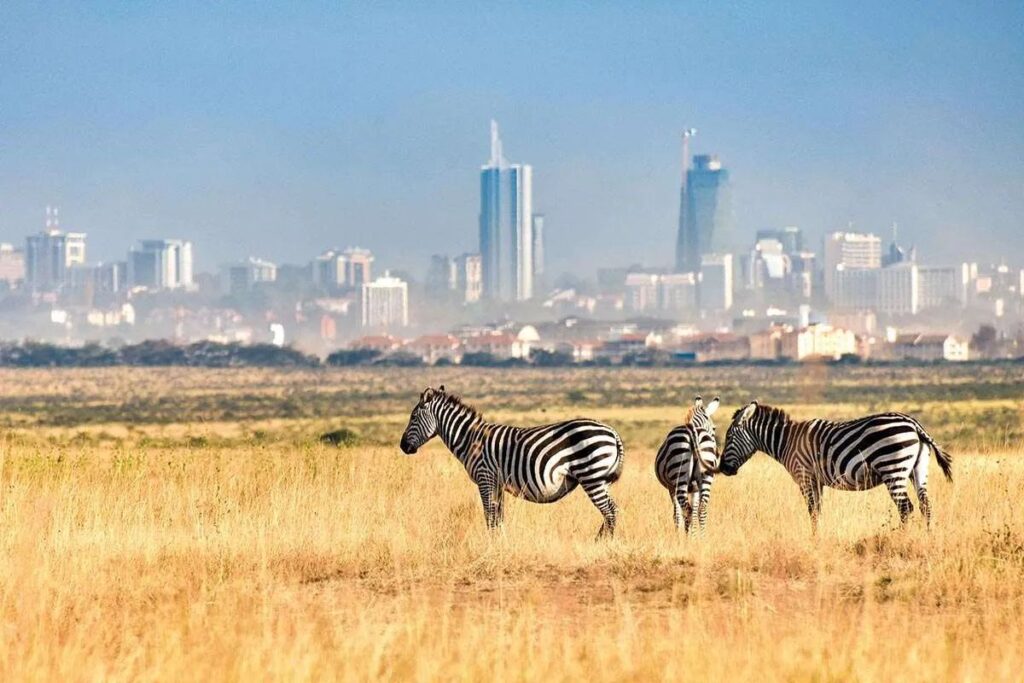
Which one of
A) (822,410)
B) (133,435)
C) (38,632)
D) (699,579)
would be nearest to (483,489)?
→ (699,579)

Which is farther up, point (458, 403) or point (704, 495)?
point (458, 403)

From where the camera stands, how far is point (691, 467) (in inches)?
592

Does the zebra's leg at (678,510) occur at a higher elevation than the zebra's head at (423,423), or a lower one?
lower

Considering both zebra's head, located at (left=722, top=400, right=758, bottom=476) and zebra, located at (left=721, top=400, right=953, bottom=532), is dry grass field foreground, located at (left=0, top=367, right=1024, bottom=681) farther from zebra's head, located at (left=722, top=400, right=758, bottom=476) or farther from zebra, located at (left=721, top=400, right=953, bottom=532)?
zebra's head, located at (left=722, top=400, right=758, bottom=476)

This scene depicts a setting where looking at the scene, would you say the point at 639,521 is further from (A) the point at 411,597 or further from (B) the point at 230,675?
(B) the point at 230,675

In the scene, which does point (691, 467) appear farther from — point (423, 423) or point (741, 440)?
point (423, 423)

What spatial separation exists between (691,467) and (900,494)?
1866mm

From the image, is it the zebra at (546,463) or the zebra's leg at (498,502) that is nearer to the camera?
the zebra at (546,463)

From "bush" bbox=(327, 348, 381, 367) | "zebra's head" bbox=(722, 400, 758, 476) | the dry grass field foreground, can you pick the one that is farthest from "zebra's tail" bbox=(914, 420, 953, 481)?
"bush" bbox=(327, 348, 381, 367)

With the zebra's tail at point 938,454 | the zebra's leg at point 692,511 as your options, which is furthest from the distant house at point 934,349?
the zebra's leg at point 692,511

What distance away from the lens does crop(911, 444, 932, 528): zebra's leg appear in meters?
14.8

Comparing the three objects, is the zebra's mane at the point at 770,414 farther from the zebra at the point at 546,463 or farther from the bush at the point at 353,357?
the bush at the point at 353,357

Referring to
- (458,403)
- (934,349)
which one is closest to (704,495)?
(458,403)

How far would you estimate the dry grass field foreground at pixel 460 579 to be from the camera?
379 inches
